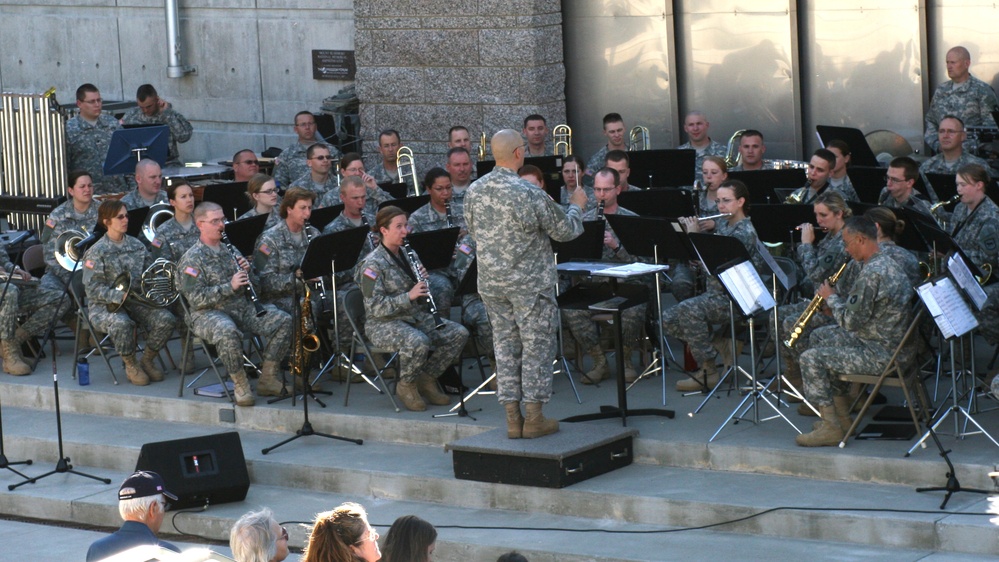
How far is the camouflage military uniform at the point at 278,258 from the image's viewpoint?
12.2 meters

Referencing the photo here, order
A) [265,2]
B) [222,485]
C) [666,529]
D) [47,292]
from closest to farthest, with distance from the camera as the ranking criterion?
[666,529]
[222,485]
[47,292]
[265,2]

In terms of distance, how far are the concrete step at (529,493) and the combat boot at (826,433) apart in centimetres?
28

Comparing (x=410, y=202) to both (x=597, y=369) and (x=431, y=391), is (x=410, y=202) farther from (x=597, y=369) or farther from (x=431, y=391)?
(x=597, y=369)

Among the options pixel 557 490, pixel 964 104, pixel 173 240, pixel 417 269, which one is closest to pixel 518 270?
pixel 557 490

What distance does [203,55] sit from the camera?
1991 cm

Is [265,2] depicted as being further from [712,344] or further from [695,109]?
[712,344]

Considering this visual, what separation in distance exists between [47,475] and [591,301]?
14.4ft

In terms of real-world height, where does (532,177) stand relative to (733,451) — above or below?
above

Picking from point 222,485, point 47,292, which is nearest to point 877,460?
point 222,485

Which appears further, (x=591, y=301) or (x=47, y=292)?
(x=47, y=292)

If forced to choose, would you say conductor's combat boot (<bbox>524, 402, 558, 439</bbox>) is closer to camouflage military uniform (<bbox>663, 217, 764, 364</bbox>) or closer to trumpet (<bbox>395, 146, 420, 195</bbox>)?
camouflage military uniform (<bbox>663, 217, 764, 364</bbox>)

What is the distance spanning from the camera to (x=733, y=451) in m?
10.1

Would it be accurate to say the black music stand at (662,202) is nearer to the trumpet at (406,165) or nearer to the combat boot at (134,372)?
the trumpet at (406,165)

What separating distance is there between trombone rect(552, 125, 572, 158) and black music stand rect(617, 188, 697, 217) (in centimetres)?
367
